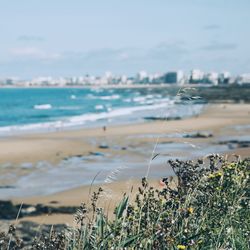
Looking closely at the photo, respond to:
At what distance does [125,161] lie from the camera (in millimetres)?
19844

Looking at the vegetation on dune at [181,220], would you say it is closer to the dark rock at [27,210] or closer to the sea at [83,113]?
the sea at [83,113]

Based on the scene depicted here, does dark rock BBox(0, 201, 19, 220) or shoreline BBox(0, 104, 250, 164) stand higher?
dark rock BBox(0, 201, 19, 220)

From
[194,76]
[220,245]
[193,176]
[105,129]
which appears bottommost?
[105,129]

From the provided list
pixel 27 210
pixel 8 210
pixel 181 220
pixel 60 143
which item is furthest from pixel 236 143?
pixel 181 220

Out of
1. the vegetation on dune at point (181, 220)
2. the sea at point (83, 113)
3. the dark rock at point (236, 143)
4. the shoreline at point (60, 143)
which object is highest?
the vegetation on dune at point (181, 220)

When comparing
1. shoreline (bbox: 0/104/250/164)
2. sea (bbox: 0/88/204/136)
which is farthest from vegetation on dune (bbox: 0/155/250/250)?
shoreline (bbox: 0/104/250/164)

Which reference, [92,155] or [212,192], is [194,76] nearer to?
[212,192]

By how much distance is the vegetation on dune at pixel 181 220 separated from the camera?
332 centimetres

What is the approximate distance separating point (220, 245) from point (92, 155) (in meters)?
18.5

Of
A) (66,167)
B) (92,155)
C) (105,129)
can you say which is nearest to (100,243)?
(66,167)

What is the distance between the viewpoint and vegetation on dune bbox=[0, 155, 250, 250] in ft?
10.9

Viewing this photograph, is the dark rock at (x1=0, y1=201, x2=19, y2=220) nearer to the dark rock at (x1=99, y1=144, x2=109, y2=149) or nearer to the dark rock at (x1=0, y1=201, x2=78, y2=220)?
the dark rock at (x1=0, y1=201, x2=78, y2=220)

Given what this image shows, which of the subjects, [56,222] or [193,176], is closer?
[193,176]

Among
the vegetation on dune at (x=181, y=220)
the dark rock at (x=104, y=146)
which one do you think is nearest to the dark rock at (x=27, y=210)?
the vegetation on dune at (x=181, y=220)
